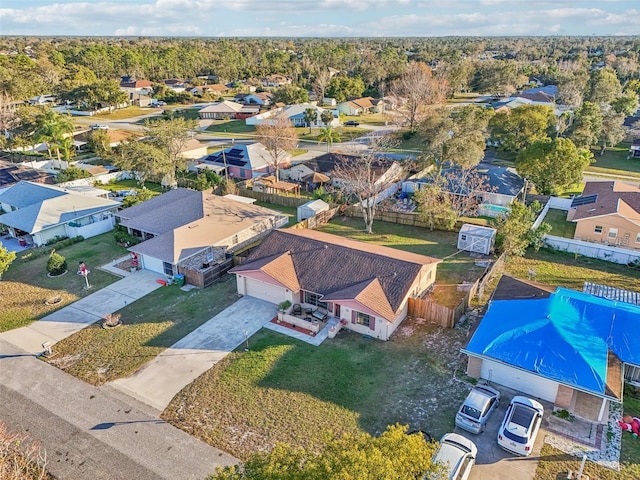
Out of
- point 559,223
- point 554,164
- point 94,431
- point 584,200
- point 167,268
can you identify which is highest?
point 554,164

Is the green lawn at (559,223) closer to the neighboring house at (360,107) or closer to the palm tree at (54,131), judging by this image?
the palm tree at (54,131)

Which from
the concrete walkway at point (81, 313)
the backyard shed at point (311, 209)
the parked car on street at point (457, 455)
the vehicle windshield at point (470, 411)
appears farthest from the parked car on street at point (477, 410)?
the backyard shed at point (311, 209)

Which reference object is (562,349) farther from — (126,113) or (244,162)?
(126,113)

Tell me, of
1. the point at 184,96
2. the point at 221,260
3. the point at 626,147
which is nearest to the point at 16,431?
the point at 221,260

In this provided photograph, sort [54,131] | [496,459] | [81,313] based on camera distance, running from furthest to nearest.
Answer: [54,131], [81,313], [496,459]

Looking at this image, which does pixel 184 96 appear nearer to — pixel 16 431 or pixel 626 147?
pixel 626 147

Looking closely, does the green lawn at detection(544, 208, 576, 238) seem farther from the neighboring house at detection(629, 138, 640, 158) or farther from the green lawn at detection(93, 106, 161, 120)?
the green lawn at detection(93, 106, 161, 120)

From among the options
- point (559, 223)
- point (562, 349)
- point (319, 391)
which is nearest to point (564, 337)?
point (562, 349)
